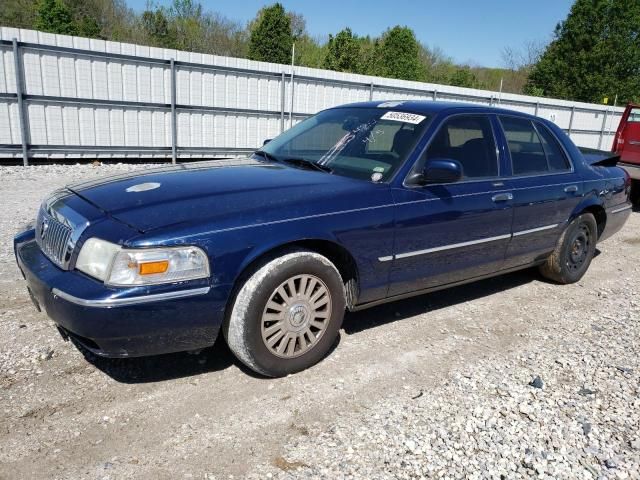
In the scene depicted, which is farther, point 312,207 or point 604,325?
point 604,325

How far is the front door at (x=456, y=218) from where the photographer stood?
3.60 meters

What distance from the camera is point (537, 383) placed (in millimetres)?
3281

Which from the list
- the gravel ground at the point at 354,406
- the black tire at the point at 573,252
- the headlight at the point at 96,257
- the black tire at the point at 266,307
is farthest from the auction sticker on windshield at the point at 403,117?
the headlight at the point at 96,257

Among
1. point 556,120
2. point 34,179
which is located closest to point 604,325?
point 34,179

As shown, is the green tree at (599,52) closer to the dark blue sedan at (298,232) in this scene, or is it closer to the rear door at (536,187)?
the rear door at (536,187)

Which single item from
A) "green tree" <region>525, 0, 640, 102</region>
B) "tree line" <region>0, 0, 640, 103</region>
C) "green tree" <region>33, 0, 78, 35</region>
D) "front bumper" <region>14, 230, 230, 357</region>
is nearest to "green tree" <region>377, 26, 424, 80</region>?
"tree line" <region>0, 0, 640, 103</region>

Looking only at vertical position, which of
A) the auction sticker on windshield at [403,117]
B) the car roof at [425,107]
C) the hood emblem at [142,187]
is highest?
the car roof at [425,107]

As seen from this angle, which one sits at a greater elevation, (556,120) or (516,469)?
(556,120)

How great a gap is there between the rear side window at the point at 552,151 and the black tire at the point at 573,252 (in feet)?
1.86

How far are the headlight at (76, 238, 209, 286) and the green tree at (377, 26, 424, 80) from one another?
93.3 feet

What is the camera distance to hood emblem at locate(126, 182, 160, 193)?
124 inches

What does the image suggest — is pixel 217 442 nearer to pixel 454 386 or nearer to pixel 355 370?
pixel 355 370

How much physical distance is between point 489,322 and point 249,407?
2280mm

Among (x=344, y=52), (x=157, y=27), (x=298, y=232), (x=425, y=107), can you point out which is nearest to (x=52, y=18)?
(x=157, y=27)
